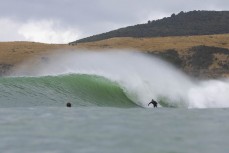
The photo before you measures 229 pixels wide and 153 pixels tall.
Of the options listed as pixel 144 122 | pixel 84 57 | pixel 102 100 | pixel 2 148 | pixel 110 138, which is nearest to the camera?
pixel 2 148

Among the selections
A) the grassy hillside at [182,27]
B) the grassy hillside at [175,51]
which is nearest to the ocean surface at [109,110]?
the grassy hillside at [175,51]

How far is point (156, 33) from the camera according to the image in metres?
108

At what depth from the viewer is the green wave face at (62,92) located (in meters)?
24.7

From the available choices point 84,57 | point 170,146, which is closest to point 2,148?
point 170,146

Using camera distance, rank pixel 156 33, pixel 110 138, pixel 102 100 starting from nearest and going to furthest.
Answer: pixel 110 138 < pixel 102 100 < pixel 156 33

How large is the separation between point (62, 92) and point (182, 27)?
85.7 meters

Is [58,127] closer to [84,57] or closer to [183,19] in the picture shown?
[84,57]

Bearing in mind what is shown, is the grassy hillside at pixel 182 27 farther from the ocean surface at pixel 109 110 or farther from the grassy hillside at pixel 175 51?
the ocean surface at pixel 109 110

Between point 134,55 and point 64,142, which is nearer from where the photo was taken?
point 64,142

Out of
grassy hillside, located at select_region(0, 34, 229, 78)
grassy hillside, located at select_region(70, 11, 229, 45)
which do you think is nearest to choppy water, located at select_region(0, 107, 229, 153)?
grassy hillside, located at select_region(0, 34, 229, 78)

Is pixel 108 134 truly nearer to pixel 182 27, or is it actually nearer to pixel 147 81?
pixel 147 81

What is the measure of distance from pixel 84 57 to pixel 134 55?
6679mm

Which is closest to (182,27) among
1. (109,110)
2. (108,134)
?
(109,110)

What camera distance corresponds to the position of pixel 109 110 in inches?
835
